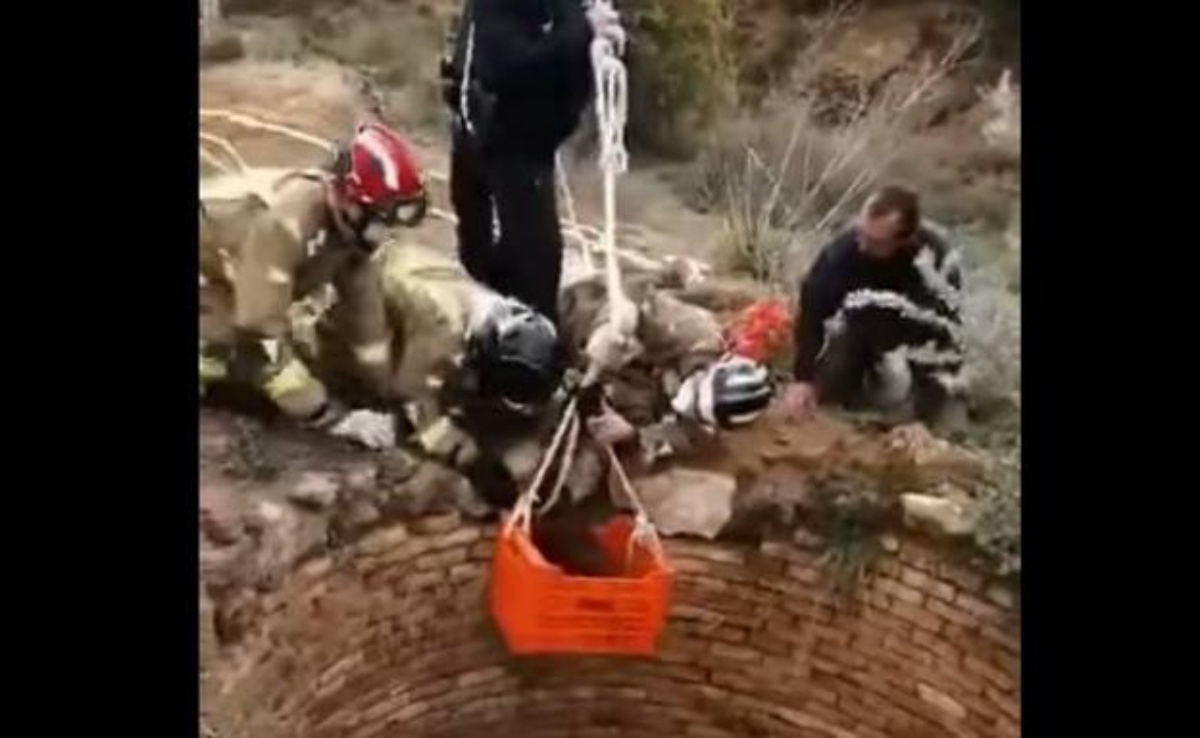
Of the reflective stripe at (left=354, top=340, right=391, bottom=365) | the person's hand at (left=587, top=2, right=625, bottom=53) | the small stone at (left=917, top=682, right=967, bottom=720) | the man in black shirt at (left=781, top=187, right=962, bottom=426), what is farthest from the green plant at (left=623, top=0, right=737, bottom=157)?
the small stone at (left=917, top=682, right=967, bottom=720)

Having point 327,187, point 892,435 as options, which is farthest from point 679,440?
point 327,187

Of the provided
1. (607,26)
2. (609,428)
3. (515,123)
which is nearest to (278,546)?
(609,428)

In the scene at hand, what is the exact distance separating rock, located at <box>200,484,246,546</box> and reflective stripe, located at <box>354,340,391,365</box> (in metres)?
0.14

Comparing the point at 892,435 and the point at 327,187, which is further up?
the point at 327,187

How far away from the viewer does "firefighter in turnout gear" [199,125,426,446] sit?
143cm

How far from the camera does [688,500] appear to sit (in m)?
1.46

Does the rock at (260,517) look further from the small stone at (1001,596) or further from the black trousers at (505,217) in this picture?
the small stone at (1001,596)

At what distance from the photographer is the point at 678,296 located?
1465mm

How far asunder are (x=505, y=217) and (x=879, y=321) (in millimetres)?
302

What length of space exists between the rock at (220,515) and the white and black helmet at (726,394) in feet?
1.13

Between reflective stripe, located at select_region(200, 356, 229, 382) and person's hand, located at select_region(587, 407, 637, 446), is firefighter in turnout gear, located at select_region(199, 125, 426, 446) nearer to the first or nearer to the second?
reflective stripe, located at select_region(200, 356, 229, 382)

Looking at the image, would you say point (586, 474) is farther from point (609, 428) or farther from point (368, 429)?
point (368, 429)
